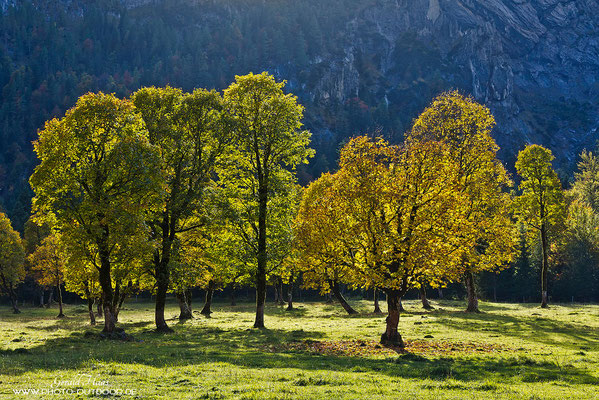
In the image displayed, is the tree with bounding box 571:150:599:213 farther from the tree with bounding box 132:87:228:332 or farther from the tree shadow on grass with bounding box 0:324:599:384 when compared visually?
the tree shadow on grass with bounding box 0:324:599:384

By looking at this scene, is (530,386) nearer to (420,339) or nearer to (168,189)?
(420,339)

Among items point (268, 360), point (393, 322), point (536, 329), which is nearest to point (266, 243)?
point (393, 322)

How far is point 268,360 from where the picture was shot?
20094mm

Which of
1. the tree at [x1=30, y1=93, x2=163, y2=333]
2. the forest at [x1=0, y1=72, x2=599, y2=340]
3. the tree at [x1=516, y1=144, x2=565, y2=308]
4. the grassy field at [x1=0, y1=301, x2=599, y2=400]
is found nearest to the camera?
the grassy field at [x1=0, y1=301, x2=599, y2=400]

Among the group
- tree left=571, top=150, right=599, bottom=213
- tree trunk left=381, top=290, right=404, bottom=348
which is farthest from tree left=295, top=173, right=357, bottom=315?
tree left=571, top=150, right=599, bottom=213

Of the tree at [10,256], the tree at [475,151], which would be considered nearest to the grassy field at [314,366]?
the tree at [475,151]

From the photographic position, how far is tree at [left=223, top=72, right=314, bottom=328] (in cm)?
3556

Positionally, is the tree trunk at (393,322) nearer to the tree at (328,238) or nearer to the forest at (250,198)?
the forest at (250,198)

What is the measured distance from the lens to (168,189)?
111 ft

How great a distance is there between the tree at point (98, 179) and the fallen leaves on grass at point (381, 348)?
13542mm

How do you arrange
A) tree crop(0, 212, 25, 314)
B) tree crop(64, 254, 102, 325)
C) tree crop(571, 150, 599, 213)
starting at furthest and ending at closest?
tree crop(571, 150, 599, 213) < tree crop(0, 212, 25, 314) < tree crop(64, 254, 102, 325)

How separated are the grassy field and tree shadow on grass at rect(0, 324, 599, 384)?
2.1 inches

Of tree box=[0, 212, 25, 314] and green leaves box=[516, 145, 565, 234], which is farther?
tree box=[0, 212, 25, 314]

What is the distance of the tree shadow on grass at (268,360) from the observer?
1683cm
